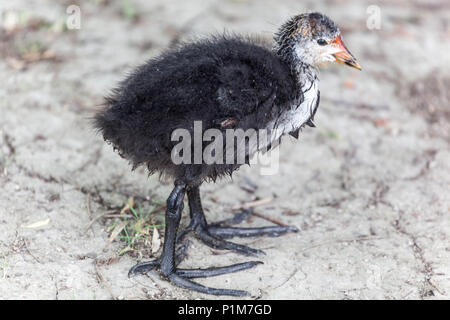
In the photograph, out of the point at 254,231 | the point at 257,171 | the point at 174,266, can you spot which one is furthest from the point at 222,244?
the point at 257,171

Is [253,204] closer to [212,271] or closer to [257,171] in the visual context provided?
[257,171]

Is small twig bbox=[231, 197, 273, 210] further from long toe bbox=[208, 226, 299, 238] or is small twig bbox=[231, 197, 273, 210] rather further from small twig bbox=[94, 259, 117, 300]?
small twig bbox=[94, 259, 117, 300]

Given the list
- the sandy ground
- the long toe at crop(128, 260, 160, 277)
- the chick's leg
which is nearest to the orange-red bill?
the sandy ground

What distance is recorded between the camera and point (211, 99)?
10.3 ft

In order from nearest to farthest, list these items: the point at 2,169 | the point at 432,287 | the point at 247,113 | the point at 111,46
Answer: the point at 247,113, the point at 432,287, the point at 2,169, the point at 111,46

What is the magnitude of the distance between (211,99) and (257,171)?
5.04ft

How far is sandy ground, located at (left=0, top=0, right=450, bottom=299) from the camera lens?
341 cm

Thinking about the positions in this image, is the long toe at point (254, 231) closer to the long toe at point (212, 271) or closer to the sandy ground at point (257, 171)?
the sandy ground at point (257, 171)

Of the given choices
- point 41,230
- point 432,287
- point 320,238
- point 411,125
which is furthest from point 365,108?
point 41,230

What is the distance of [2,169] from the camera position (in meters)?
4.08

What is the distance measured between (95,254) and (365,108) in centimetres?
277

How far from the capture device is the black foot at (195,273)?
3301 millimetres
